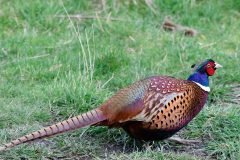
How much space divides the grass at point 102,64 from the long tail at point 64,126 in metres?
0.23

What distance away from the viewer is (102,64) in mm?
5754

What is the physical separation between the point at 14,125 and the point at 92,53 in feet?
4.62

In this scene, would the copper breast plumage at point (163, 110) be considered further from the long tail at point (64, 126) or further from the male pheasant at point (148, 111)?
the long tail at point (64, 126)

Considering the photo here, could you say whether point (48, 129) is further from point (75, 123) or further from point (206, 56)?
point (206, 56)

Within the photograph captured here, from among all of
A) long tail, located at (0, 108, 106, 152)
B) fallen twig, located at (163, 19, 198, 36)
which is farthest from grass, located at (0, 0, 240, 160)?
long tail, located at (0, 108, 106, 152)

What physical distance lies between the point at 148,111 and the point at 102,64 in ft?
5.04

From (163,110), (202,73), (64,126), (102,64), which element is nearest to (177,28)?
(102,64)

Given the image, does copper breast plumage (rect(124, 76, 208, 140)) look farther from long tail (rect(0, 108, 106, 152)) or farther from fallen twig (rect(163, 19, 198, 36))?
fallen twig (rect(163, 19, 198, 36))

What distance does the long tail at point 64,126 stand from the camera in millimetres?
4000

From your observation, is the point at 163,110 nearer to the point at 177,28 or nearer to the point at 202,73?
the point at 202,73

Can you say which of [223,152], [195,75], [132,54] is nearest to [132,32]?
[132,54]

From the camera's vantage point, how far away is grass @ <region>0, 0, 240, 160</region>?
177 inches

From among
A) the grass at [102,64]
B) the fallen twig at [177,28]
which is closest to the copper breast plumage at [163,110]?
the grass at [102,64]

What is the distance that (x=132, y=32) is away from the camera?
655 centimetres
